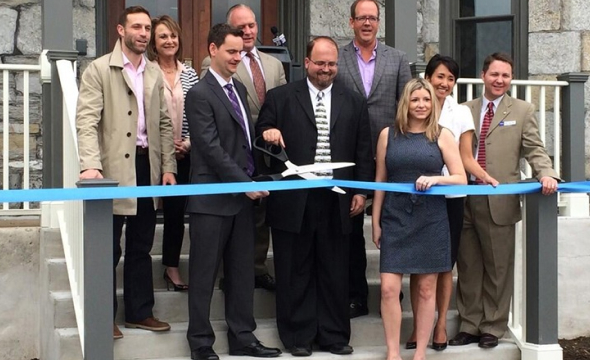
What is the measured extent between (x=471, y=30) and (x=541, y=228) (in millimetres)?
3360

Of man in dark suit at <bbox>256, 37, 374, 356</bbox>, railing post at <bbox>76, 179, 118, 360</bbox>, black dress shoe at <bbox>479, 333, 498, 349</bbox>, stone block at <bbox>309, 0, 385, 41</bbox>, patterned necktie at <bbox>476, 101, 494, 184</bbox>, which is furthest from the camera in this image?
stone block at <bbox>309, 0, 385, 41</bbox>

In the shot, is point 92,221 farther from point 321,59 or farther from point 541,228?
point 541,228

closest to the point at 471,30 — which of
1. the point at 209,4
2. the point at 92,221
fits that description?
the point at 209,4

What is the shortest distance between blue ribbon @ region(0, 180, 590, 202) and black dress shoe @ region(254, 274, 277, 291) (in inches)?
35.1

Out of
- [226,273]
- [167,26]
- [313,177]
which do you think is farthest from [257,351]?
[167,26]

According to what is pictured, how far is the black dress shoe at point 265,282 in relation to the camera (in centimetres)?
642

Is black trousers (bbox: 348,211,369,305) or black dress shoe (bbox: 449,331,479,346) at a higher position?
black trousers (bbox: 348,211,369,305)

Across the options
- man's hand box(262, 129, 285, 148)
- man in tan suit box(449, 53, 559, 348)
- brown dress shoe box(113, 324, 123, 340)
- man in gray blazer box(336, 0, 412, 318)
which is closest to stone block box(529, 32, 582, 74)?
man in tan suit box(449, 53, 559, 348)

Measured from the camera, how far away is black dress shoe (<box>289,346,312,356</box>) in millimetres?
5938

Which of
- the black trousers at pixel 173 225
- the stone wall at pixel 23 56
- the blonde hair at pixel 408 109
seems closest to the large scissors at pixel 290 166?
the blonde hair at pixel 408 109

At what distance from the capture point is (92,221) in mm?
5387

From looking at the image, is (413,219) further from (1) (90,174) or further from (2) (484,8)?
(2) (484,8)

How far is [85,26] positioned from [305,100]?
2.91 metres

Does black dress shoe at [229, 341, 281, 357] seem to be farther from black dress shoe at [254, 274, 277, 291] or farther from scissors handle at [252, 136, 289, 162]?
scissors handle at [252, 136, 289, 162]
